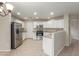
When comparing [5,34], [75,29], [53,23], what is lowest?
[5,34]

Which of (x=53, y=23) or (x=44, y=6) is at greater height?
(x=44, y=6)

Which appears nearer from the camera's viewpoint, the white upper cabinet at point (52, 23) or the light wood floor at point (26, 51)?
the light wood floor at point (26, 51)

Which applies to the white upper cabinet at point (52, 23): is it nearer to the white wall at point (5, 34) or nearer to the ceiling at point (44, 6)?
the ceiling at point (44, 6)

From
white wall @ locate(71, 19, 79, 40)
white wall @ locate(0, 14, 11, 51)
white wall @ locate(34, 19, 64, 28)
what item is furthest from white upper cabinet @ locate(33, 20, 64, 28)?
white wall @ locate(0, 14, 11, 51)

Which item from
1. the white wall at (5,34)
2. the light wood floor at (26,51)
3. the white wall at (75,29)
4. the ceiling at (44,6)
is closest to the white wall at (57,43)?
the light wood floor at (26,51)

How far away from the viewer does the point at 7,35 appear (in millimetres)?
5035

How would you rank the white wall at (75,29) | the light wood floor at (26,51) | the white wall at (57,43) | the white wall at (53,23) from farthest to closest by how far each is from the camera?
the white wall at (75,29) → the white wall at (53,23) → the light wood floor at (26,51) → the white wall at (57,43)

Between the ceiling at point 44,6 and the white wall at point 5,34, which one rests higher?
the ceiling at point 44,6

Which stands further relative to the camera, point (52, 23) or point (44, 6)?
point (52, 23)

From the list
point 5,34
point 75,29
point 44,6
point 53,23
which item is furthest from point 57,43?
point 75,29

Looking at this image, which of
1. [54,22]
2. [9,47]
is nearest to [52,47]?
[9,47]

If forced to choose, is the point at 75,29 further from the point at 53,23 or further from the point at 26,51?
the point at 26,51

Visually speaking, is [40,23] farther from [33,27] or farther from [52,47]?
[52,47]

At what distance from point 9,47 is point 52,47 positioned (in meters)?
2.17
